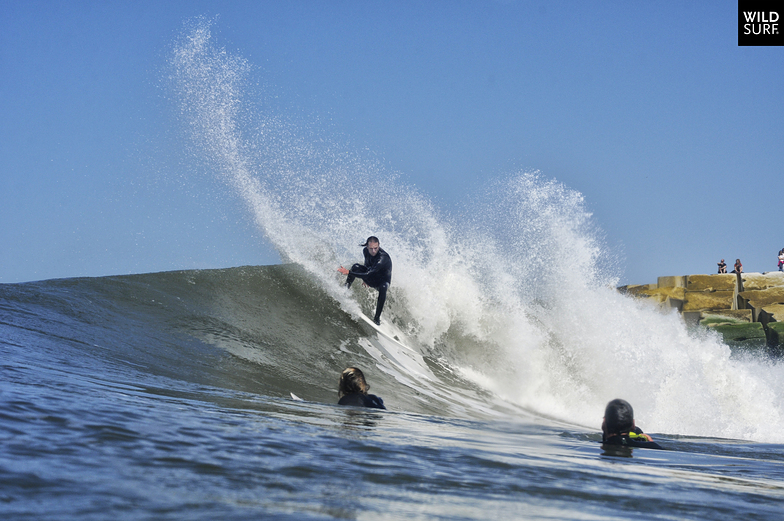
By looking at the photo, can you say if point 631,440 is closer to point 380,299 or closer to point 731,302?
point 380,299

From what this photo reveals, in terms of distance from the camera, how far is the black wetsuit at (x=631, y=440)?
4.60m

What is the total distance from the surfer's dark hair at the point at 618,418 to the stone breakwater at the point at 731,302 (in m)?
21.1

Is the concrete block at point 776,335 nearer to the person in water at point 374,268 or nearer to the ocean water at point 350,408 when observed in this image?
the ocean water at point 350,408

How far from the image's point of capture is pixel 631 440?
465 centimetres

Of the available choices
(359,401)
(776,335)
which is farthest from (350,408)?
(776,335)

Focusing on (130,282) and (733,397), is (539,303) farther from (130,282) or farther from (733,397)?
(130,282)

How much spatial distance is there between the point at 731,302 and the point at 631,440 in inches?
899

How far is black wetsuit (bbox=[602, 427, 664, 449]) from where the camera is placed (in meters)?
4.60

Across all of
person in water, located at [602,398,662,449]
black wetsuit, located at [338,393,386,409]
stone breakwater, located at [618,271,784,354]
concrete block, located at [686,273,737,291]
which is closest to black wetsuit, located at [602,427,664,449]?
person in water, located at [602,398,662,449]

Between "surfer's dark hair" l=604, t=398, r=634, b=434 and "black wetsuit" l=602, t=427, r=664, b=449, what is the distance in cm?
5

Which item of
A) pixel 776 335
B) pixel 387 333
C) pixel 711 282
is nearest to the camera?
pixel 387 333

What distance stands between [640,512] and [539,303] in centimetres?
1158

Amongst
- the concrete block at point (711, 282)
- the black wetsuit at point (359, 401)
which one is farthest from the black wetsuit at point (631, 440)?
the concrete block at point (711, 282)

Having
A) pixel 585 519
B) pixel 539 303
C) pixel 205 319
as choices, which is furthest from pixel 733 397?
pixel 585 519
